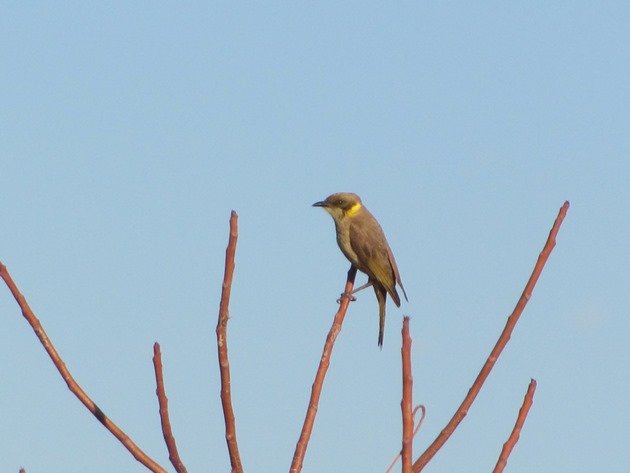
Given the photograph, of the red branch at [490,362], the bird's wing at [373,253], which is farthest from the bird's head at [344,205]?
the red branch at [490,362]

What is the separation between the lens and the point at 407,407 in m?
2.77

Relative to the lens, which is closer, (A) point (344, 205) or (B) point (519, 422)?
(B) point (519, 422)

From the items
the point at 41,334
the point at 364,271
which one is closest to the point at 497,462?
the point at 41,334

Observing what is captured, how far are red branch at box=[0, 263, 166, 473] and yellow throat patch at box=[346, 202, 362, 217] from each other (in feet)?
32.6

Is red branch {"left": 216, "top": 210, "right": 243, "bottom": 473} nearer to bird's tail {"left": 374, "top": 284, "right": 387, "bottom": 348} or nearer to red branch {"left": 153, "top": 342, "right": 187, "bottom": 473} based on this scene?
red branch {"left": 153, "top": 342, "right": 187, "bottom": 473}

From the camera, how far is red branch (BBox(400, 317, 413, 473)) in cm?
273

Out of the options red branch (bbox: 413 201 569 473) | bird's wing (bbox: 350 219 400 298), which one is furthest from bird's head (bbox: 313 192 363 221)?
red branch (bbox: 413 201 569 473)

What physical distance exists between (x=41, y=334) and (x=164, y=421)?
0.43m

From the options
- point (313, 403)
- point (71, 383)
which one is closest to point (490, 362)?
point (313, 403)

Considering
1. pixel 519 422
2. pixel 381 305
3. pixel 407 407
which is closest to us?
pixel 407 407

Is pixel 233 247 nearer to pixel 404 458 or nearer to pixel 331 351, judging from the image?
pixel 331 351

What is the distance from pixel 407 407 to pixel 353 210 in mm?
10624

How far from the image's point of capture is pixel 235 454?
129 inches

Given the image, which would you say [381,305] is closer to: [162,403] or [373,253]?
[373,253]
